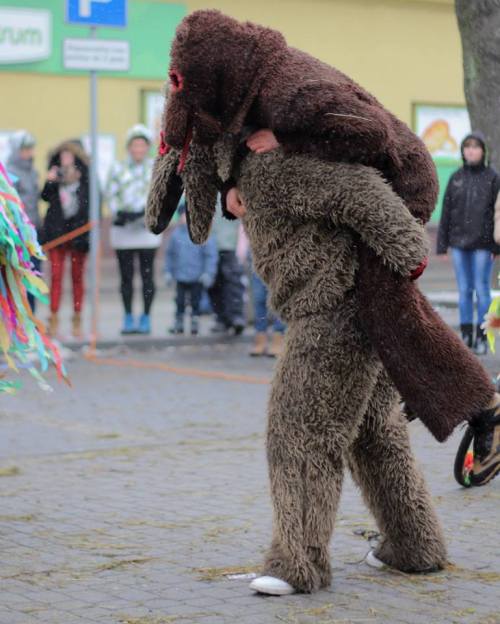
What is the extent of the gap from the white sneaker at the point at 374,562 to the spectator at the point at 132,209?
9.32 metres

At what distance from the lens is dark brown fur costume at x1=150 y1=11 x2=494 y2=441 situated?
15.9 ft

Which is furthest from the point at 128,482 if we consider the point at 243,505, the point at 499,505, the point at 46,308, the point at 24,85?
the point at 24,85

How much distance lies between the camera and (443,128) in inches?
1129

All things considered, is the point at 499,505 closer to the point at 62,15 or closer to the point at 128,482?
the point at 128,482

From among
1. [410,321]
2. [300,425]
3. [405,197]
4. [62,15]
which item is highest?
[62,15]

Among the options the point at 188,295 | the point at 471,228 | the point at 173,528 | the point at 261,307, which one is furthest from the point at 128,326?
the point at 173,528

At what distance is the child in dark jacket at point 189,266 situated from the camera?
1491 centimetres

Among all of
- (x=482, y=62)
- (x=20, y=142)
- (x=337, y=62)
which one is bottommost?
(x=20, y=142)

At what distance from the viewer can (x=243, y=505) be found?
6.68 meters

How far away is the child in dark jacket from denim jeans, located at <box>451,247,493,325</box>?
8.76ft

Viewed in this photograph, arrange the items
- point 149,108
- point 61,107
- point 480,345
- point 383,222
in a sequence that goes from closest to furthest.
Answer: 1. point 383,222
2. point 480,345
3. point 61,107
4. point 149,108

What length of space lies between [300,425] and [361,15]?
76.8ft

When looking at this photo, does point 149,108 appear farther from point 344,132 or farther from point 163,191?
point 344,132

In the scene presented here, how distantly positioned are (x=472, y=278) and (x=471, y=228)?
50 cm
